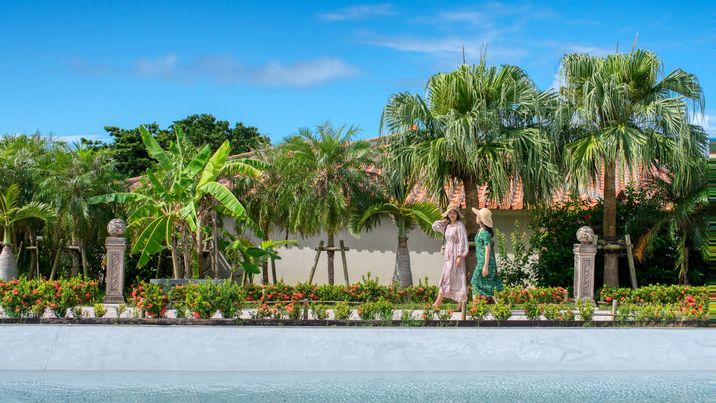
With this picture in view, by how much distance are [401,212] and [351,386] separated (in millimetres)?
7047

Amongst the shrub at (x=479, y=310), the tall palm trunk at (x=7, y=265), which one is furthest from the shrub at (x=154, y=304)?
the tall palm trunk at (x=7, y=265)

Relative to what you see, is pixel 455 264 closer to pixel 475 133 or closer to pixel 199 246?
pixel 475 133

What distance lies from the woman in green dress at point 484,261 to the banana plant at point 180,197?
4.43 metres

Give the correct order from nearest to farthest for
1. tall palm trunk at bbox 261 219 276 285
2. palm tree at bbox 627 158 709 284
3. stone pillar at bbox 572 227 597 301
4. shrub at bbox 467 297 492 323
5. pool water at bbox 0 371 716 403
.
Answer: pool water at bbox 0 371 716 403, shrub at bbox 467 297 492 323, stone pillar at bbox 572 227 597 301, palm tree at bbox 627 158 709 284, tall palm trunk at bbox 261 219 276 285

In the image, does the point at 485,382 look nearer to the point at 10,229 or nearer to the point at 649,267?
the point at 649,267

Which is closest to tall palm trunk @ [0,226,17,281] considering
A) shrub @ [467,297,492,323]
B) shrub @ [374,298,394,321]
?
shrub @ [374,298,394,321]

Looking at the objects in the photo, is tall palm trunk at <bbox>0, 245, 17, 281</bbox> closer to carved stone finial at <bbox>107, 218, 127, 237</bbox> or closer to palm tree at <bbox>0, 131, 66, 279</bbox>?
palm tree at <bbox>0, 131, 66, 279</bbox>

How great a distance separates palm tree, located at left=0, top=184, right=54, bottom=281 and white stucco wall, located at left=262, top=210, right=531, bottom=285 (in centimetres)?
568

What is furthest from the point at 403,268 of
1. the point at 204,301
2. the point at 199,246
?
the point at 204,301

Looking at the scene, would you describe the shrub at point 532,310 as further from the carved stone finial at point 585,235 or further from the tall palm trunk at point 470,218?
the tall palm trunk at point 470,218

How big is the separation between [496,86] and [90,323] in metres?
9.01

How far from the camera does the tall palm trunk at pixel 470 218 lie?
1280 centimetres

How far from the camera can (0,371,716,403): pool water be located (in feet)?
19.4

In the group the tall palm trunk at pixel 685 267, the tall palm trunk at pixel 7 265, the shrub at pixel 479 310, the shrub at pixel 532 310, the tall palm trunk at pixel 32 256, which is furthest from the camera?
the tall palm trunk at pixel 32 256
